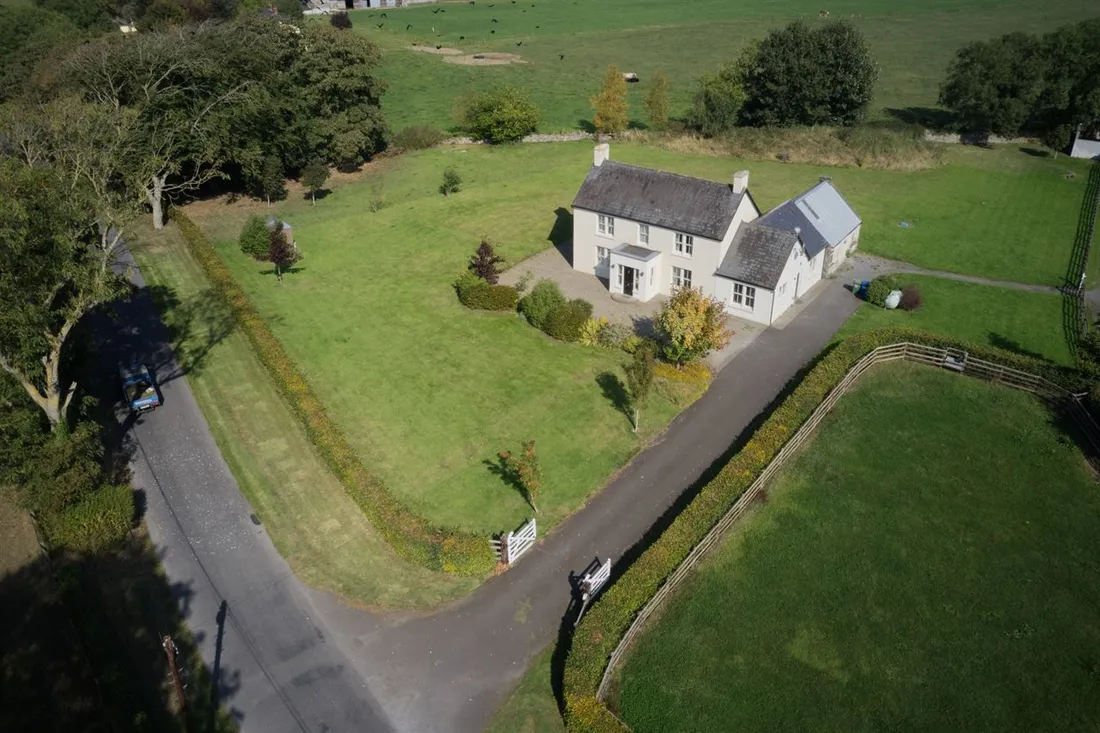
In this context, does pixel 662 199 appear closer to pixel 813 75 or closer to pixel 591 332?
pixel 591 332

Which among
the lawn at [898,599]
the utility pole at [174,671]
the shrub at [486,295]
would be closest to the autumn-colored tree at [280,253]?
the shrub at [486,295]

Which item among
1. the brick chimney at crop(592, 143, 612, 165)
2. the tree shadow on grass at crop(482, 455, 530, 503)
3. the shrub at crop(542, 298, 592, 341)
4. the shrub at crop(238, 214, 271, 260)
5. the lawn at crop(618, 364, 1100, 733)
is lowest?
the lawn at crop(618, 364, 1100, 733)

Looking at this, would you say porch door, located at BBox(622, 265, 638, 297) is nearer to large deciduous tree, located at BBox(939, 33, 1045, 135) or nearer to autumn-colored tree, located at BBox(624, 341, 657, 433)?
autumn-colored tree, located at BBox(624, 341, 657, 433)

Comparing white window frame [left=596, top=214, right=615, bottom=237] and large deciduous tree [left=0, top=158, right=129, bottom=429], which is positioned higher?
large deciduous tree [left=0, top=158, right=129, bottom=429]

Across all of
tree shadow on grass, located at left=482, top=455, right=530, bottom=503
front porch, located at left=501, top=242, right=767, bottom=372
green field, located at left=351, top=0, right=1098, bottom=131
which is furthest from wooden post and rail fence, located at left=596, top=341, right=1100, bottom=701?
green field, located at left=351, top=0, right=1098, bottom=131

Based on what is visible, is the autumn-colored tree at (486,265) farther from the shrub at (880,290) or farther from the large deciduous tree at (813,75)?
the large deciduous tree at (813,75)
